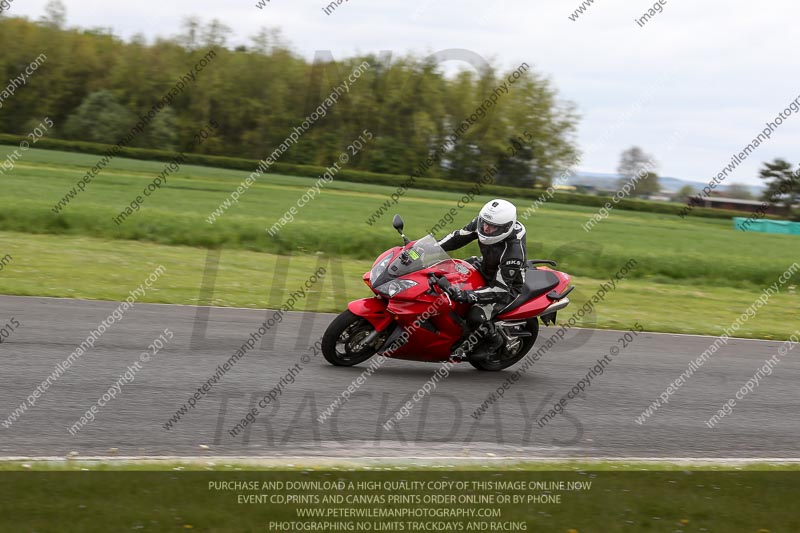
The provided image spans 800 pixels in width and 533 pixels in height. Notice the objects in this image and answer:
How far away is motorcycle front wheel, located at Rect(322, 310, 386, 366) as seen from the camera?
9.16m

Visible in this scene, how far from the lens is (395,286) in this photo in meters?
9.01

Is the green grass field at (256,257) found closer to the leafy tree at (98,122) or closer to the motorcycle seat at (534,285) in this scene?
the motorcycle seat at (534,285)

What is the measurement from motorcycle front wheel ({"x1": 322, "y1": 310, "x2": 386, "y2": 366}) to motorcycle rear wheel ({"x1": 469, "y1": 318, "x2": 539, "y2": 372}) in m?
1.36

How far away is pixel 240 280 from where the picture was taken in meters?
15.8

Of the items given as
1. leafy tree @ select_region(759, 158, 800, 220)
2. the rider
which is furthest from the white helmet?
leafy tree @ select_region(759, 158, 800, 220)

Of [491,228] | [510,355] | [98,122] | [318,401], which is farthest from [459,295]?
[98,122]

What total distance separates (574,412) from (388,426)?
207cm

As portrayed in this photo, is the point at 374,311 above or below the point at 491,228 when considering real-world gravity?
below

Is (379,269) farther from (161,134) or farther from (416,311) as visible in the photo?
(161,134)

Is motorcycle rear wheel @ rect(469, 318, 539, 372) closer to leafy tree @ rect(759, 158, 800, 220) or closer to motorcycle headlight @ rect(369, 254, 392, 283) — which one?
motorcycle headlight @ rect(369, 254, 392, 283)

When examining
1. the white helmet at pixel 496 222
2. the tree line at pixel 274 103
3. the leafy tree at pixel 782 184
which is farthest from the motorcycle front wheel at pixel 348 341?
the leafy tree at pixel 782 184

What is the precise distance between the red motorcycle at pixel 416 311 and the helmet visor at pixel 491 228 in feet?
1.60

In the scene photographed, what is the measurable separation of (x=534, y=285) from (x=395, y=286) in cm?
176
